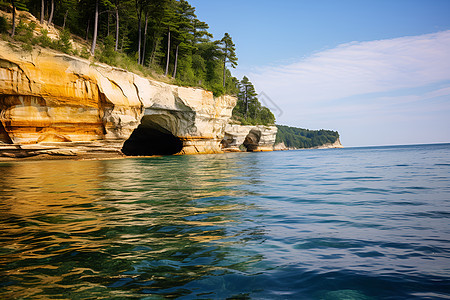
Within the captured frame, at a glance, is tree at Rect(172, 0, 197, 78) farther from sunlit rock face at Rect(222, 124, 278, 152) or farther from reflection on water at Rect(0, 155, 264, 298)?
reflection on water at Rect(0, 155, 264, 298)

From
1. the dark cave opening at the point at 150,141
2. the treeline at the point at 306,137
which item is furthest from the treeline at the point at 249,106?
the treeline at the point at 306,137

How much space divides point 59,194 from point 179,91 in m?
22.7

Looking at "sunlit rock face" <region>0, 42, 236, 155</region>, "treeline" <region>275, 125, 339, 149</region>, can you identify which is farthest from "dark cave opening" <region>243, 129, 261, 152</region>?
"treeline" <region>275, 125, 339, 149</region>

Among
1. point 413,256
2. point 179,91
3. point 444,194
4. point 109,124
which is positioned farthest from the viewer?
point 179,91

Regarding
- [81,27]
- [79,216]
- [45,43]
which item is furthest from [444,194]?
[81,27]

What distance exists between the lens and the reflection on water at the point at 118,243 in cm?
226

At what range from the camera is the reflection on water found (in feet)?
7.41

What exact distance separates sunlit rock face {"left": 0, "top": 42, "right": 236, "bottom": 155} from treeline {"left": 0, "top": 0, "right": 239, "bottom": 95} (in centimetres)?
192

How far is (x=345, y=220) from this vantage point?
4.29 metres

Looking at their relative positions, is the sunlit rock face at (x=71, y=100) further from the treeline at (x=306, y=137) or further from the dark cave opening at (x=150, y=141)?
the treeline at (x=306, y=137)

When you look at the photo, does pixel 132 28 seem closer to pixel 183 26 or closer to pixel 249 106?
pixel 183 26

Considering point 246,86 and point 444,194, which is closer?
point 444,194

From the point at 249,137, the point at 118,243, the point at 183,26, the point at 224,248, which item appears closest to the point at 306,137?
the point at 249,137

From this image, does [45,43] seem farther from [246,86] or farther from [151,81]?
[246,86]
